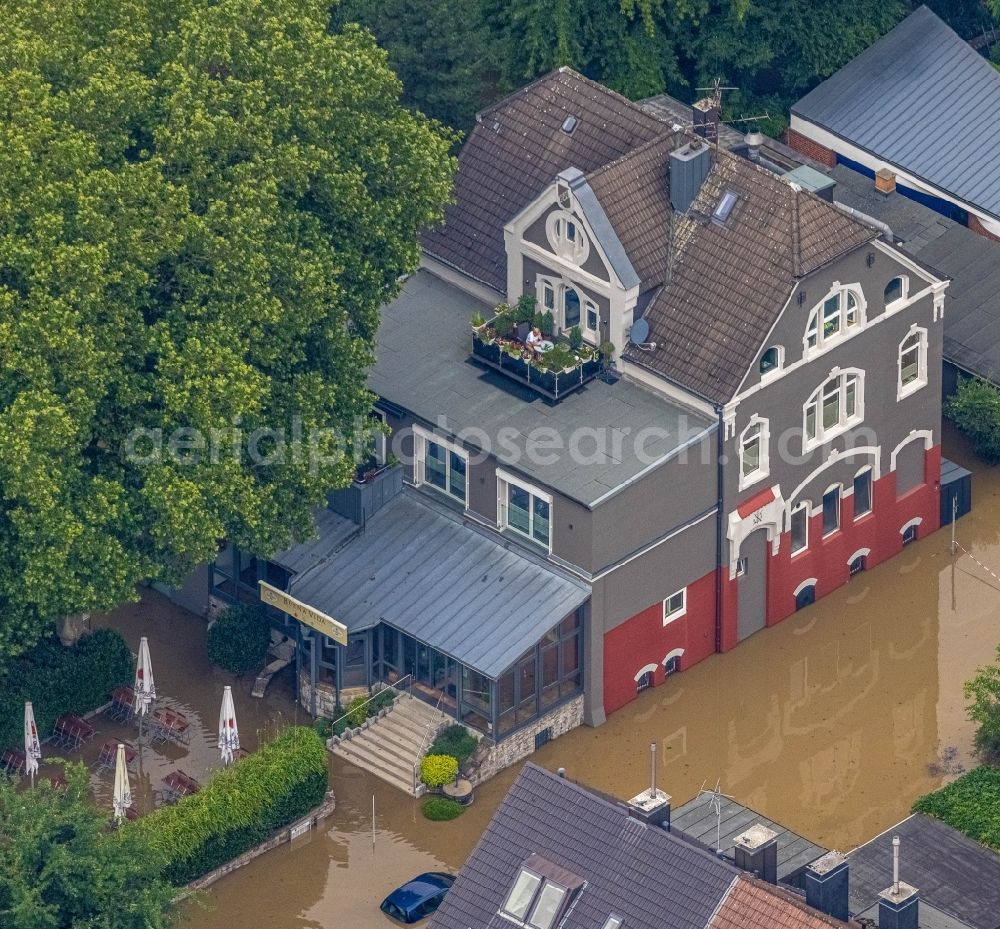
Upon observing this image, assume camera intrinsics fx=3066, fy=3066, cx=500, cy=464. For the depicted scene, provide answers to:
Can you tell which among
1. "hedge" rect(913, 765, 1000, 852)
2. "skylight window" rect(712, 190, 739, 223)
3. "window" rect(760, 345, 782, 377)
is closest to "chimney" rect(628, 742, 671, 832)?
"hedge" rect(913, 765, 1000, 852)

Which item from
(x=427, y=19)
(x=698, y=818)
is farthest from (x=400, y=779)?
(x=427, y=19)

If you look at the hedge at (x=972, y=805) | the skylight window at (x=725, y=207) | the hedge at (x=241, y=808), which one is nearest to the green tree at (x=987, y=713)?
the hedge at (x=972, y=805)

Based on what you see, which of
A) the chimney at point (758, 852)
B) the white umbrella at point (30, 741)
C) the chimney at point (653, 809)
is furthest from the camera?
the white umbrella at point (30, 741)

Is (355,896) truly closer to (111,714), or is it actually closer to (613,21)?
(111,714)

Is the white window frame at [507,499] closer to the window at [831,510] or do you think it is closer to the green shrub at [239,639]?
the green shrub at [239,639]

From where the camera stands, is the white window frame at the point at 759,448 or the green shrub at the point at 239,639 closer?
→ the white window frame at the point at 759,448

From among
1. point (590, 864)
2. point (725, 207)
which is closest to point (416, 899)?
point (590, 864)
